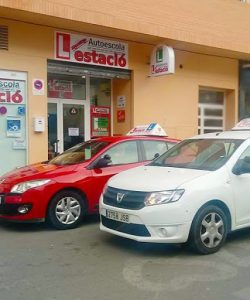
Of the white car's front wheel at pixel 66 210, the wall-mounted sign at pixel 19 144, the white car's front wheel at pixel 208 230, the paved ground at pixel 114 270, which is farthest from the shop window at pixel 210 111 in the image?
the white car's front wheel at pixel 208 230

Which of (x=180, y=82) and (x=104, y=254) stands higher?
(x=180, y=82)

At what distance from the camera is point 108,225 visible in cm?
594

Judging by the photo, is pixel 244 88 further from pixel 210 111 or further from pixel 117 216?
pixel 117 216

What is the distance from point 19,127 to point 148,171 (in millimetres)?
5394

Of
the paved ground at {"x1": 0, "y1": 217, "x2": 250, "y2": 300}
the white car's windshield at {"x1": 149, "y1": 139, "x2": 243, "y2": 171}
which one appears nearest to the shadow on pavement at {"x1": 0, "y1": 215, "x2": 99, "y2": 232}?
the paved ground at {"x1": 0, "y1": 217, "x2": 250, "y2": 300}

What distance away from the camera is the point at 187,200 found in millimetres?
5379

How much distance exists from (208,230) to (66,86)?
7647 millimetres

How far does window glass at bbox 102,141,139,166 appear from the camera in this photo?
7.86 metres

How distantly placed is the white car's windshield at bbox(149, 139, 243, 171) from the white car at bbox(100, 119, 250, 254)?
0.01m

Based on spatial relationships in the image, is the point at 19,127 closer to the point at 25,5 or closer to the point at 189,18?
the point at 25,5

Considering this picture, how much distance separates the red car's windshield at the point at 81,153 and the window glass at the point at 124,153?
0.64ft

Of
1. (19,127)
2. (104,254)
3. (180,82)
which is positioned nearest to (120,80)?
(180,82)

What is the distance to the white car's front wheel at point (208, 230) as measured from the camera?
5457 mm

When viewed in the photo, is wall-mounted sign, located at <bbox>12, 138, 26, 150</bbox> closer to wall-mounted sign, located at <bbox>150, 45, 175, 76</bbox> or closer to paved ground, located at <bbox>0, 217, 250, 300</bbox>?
wall-mounted sign, located at <bbox>150, 45, 175, 76</bbox>
